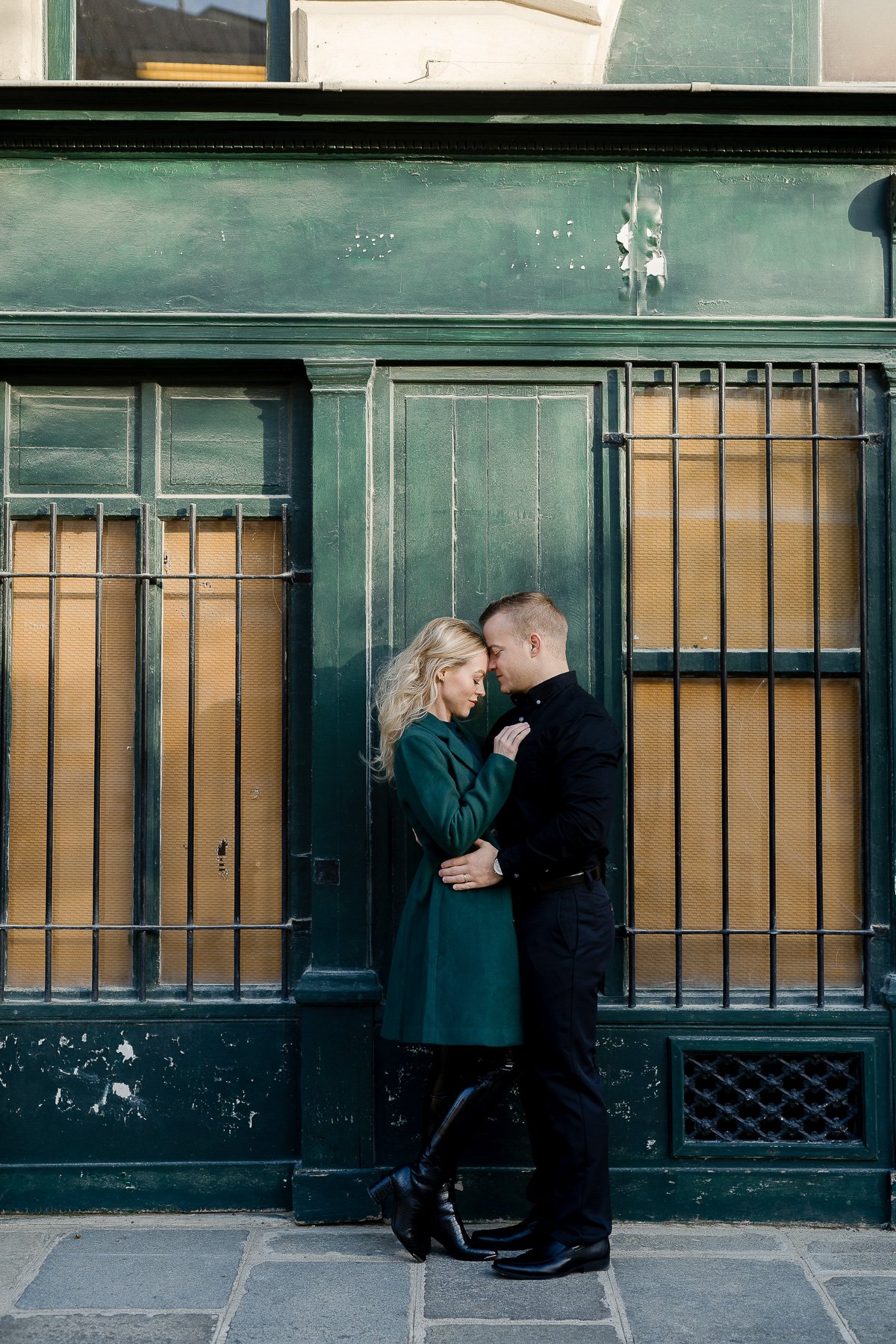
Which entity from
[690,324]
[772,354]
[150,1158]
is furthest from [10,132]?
[150,1158]

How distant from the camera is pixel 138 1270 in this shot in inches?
152

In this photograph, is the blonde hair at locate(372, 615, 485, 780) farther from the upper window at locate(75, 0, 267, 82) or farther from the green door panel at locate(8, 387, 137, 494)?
the upper window at locate(75, 0, 267, 82)

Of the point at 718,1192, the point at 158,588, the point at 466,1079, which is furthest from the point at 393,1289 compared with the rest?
the point at 158,588

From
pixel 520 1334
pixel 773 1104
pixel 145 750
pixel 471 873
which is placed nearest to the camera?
pixel 520 1334

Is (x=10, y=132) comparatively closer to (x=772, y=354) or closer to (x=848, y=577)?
(x=772, y=354)

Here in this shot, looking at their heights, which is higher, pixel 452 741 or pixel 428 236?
pixel 428 236

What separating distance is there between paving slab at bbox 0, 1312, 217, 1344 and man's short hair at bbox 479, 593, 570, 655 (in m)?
2.39

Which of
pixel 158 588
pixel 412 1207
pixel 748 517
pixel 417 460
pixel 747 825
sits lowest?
pixel 412 1207

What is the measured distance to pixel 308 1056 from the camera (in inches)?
171

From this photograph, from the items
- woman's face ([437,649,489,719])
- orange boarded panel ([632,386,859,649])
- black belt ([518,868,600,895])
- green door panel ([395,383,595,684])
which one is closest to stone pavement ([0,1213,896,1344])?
black belt ([518,868,600,895])

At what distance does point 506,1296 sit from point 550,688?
195 centimetres

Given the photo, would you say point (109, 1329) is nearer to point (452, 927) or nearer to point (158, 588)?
point (452, 927)

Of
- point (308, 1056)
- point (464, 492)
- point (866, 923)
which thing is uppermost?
point (464, 492)

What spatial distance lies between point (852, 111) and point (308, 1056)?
4.09m
